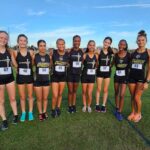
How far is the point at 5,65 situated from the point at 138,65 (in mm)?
2771

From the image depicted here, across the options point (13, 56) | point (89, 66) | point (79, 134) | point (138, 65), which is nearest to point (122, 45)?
point (138, 65)

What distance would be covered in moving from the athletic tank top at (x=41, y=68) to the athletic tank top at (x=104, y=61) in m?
1.34

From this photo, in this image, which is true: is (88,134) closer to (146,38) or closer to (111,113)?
(111,113)

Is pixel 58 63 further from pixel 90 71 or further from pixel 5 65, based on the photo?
pixel 5 65

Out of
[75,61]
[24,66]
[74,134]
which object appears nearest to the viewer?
[74,134]

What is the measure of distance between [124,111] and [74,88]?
4.80 feet

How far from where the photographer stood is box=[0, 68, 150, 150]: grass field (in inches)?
151

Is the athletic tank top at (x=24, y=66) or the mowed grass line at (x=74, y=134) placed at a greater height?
the athletic tank top at (x=24, y=66)

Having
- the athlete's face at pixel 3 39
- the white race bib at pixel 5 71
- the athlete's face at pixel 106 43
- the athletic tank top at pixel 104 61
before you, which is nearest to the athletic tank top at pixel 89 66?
the athletic tank top at pixel 104 61

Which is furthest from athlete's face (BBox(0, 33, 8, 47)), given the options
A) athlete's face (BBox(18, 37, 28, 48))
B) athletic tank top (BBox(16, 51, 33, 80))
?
athletic tank top (BBox(16, 51, 33, 80))

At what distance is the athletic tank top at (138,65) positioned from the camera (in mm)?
4703

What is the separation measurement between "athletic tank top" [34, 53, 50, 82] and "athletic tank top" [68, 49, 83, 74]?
2.25 feet

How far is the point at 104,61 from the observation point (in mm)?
5402

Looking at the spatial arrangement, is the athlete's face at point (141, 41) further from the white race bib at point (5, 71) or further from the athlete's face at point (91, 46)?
the white race bib at point (5, 71)
